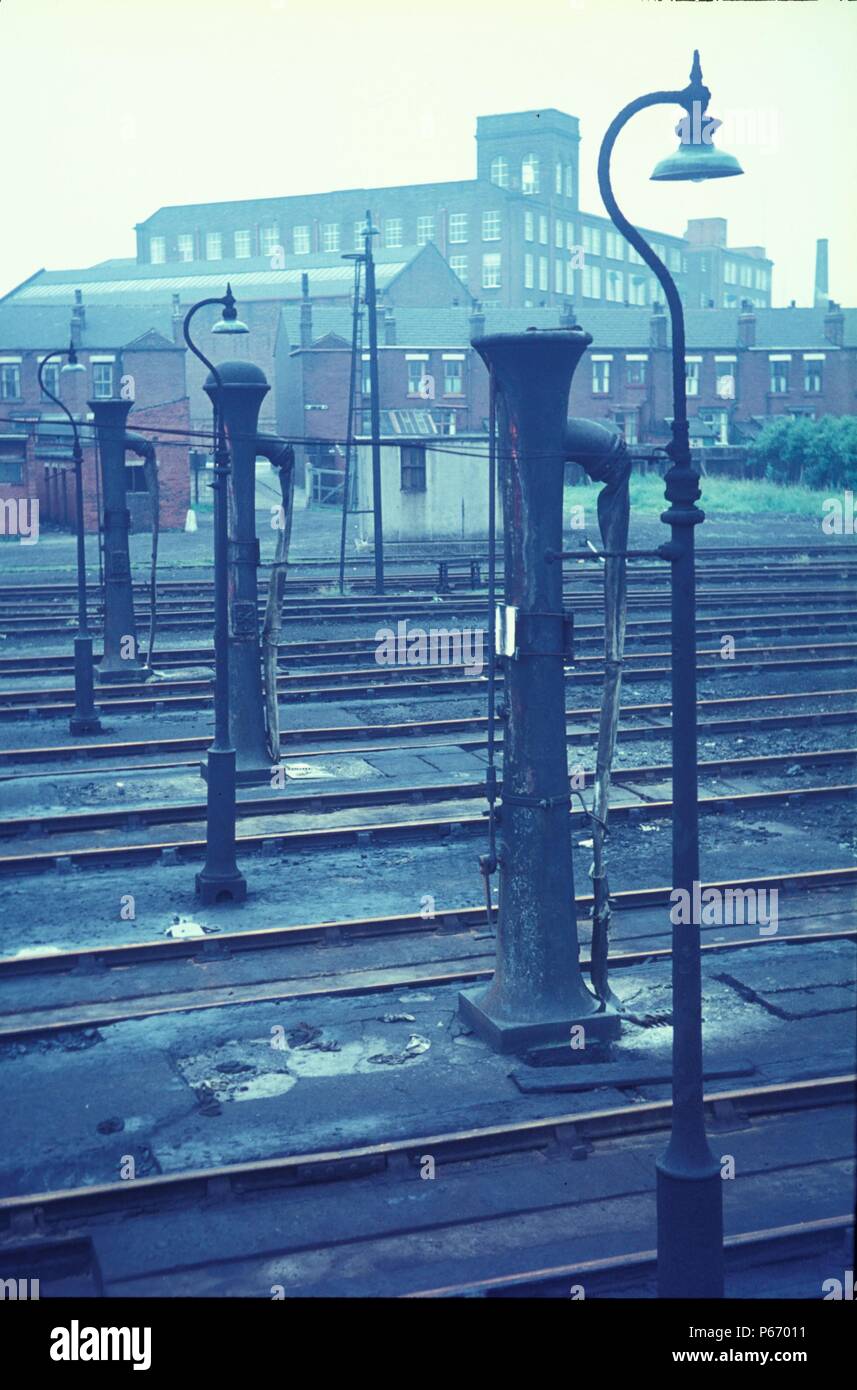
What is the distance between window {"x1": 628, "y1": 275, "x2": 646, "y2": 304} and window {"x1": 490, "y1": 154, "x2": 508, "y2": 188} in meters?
11.7

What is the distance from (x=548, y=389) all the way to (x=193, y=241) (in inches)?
4006

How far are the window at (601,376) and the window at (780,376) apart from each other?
7682 millimetres

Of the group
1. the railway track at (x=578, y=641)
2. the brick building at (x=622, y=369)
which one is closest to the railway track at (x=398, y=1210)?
the railway track at (x=578, y=641)

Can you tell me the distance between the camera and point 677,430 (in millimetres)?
5996

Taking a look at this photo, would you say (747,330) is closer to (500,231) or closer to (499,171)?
(500,231)

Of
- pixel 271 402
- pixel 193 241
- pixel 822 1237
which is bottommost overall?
pixel 822 1237

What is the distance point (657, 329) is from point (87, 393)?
2446cm

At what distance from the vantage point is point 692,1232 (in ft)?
19.5

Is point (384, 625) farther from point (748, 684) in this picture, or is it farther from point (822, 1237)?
point (822, 1237)

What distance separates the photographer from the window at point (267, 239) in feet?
330

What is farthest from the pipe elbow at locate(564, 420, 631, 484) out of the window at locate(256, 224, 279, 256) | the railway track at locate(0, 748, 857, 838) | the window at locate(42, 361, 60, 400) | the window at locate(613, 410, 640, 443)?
the window at locate(256, 224, 279, 256)
